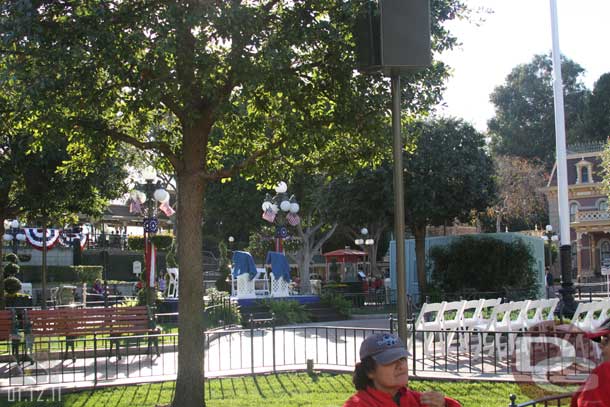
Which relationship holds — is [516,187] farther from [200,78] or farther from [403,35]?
[403,35]

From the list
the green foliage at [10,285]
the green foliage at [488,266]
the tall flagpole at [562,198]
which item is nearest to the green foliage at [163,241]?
the green foliage at [10,285]

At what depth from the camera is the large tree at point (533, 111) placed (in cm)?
6838

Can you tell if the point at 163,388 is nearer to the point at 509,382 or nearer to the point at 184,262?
the point at 184,262

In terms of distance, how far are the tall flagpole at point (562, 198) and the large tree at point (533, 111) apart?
50.6m

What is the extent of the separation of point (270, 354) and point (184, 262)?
5.79 meters

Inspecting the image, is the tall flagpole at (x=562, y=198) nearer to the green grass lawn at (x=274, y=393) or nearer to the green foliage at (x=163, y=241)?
the green grass lawn at (x=274, y=393)

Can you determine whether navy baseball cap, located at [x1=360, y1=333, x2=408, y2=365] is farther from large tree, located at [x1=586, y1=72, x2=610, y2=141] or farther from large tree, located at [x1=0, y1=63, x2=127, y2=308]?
large tree, located at [x1=586, y1=72, x2=610, y2=141]

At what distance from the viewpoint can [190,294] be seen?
9031 millimetres

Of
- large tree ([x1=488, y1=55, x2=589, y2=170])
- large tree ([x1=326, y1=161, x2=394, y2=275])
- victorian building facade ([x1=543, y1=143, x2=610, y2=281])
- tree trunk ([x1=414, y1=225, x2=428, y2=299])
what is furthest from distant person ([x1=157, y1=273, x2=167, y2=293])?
large tree ([x1=488, y1=55, x2=589, y2=170])

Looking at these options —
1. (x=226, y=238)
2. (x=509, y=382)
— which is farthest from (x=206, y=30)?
(x=226, y=238)

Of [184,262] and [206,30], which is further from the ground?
[206,30]

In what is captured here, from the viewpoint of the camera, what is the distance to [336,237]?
183 ft

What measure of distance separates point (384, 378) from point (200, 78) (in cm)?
552

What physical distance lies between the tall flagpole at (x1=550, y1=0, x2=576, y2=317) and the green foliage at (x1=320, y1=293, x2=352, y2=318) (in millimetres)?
9060
